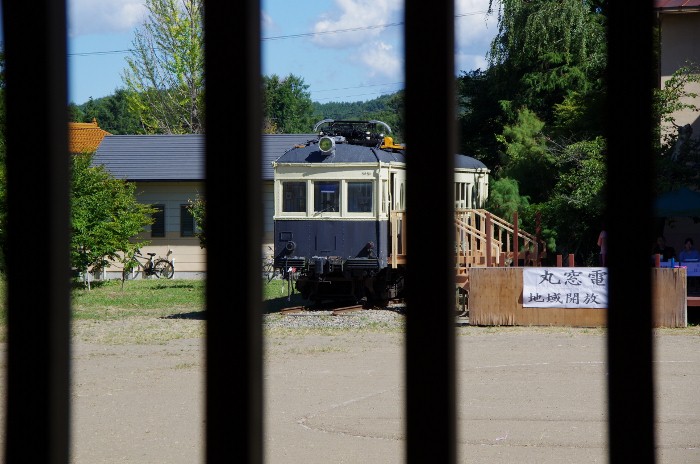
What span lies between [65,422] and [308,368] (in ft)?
40.3

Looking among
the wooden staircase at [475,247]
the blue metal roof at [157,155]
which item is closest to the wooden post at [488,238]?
the wooden staircase at [475,247]

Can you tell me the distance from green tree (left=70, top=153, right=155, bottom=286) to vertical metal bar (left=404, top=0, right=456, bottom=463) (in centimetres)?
2490

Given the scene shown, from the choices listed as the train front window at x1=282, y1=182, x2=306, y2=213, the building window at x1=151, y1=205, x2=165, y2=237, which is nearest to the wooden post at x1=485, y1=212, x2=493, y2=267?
the train front window at x1=282, y1=182, x2=306, y2=213

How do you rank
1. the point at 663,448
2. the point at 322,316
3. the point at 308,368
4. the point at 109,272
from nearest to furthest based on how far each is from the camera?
the point at 663,448 → the point at 308,368 → the point at 322,316 → the point at 109,272

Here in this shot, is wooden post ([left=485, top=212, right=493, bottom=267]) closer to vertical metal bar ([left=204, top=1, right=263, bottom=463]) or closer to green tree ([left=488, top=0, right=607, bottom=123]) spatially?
green tree ([left=488, top=0, right=607, bottom=123])

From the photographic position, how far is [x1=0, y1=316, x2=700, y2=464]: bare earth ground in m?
7.91

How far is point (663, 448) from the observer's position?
7.54 meters

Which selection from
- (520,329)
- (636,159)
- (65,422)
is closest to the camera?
(636,159)

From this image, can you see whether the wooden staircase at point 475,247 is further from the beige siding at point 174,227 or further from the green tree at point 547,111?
the beige siding at point 174,227

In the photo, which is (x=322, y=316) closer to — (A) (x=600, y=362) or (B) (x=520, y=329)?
(B) (x=520, y=329)

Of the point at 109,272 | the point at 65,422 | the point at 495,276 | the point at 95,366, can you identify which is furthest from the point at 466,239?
the point at 65,422

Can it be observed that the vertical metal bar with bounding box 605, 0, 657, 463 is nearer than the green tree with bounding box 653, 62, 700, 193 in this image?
Yes

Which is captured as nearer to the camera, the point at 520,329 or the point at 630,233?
the point at 630,233

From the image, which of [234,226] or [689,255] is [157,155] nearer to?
[689,255]
